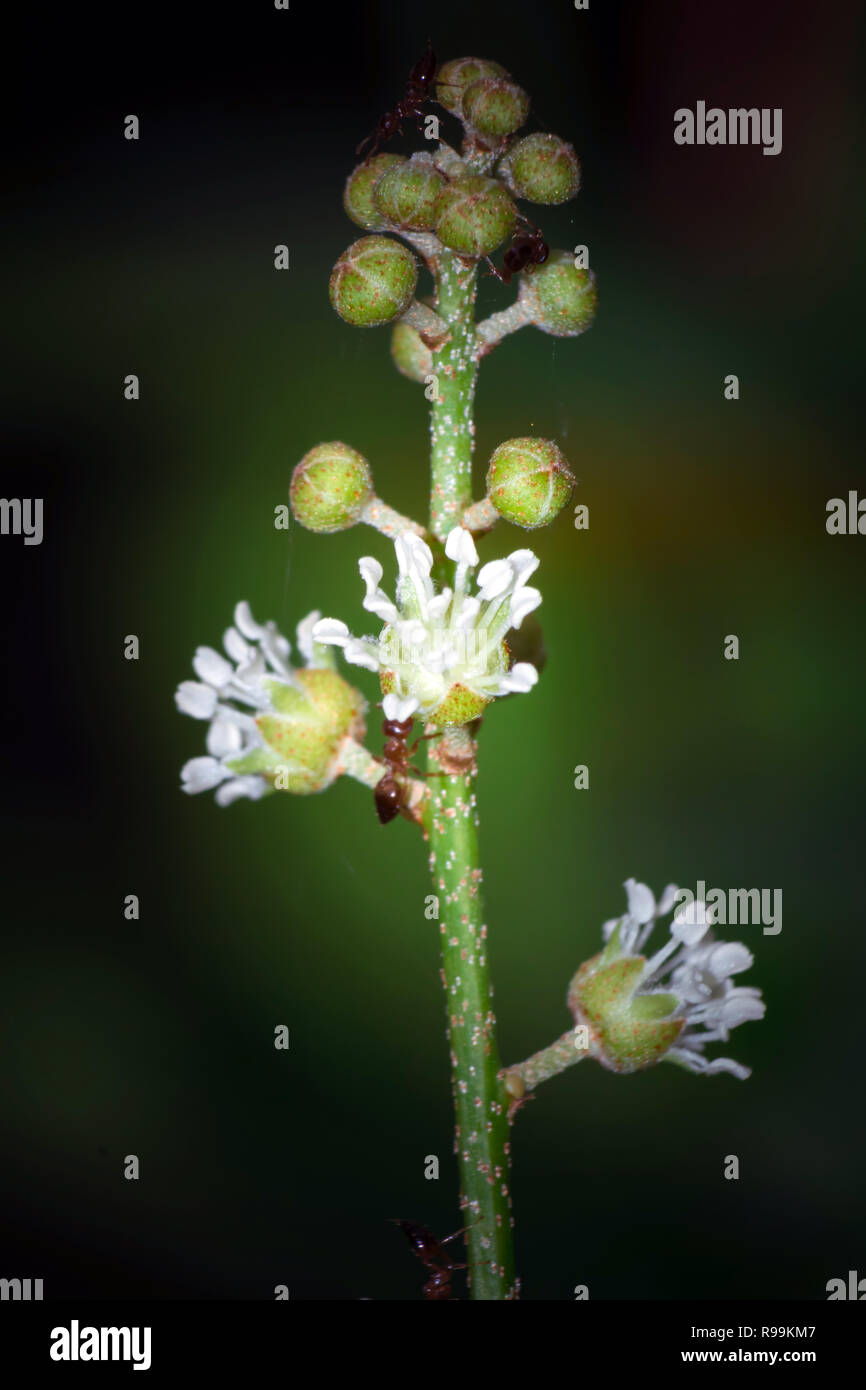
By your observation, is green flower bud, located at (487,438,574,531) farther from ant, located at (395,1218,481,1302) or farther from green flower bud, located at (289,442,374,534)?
ant, located at (395,1218,481,1302)

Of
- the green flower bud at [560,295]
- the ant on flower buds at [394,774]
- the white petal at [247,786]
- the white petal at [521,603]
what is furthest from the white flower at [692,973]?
the green flower bud at [560,295]

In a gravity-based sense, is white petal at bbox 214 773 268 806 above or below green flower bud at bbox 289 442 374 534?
below

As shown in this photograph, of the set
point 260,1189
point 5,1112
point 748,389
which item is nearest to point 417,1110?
point 260,1189

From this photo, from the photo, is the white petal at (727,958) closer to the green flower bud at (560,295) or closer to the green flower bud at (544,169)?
the green flower bud at (560,295)

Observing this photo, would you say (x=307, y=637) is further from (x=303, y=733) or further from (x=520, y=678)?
(x=520, y=678)

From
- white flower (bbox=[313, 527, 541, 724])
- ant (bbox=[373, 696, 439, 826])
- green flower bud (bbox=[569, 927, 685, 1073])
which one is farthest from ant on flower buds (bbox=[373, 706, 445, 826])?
green flower bud (bbox=[569, 927, 685, 1073])
